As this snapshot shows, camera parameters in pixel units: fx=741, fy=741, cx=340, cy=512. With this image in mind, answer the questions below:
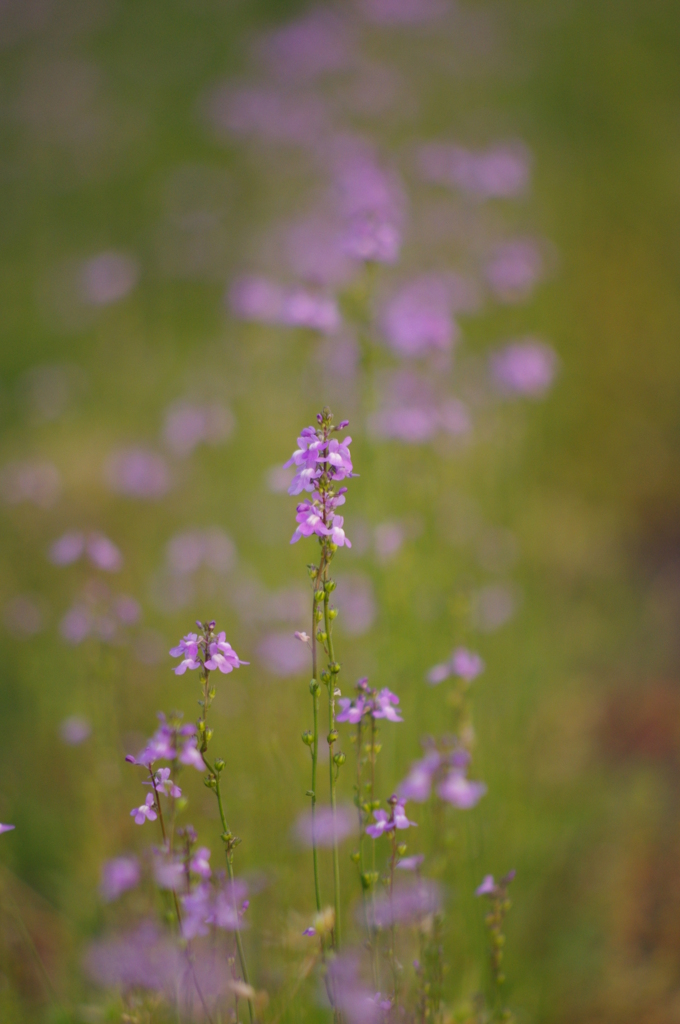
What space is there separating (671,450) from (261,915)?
5.09 metres

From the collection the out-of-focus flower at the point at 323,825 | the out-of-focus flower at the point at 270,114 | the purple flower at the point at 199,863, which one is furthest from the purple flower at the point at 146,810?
the out-of-focus flower at the point at 270,114

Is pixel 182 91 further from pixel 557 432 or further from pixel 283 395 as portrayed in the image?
pixel 557 432

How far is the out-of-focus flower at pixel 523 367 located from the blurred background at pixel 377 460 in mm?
19

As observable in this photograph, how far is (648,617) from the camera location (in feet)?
15.7

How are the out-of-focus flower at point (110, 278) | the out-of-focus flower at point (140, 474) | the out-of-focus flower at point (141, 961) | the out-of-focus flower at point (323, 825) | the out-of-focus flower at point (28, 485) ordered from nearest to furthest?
the out-of-focus flower at point (141, 961) → the out-of-focus flower at point (323, 825) → the out-of-focus flower at point (28, 485) → the out-of-focus flower at point (140, 474) → the out-of-focus flower at point (110, 278)

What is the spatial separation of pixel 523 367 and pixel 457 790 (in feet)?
7.12

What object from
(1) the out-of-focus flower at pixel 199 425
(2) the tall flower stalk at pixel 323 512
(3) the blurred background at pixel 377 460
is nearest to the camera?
(2) the tall flower stalk at pixel 323 512

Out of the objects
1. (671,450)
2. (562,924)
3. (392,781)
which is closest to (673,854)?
(562,924)

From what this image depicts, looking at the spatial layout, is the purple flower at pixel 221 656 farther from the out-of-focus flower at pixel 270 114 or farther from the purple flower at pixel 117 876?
the out-of-focus flower at pixel 270 114

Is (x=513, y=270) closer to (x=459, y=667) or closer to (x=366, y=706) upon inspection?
(x=459, y=667)

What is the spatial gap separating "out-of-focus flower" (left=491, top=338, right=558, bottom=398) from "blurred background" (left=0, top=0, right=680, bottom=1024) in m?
0.02

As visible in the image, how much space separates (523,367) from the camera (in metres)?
3.52

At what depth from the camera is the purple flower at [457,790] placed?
1967 millimetres

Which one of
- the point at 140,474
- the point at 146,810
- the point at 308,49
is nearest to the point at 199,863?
the point at 146,810
